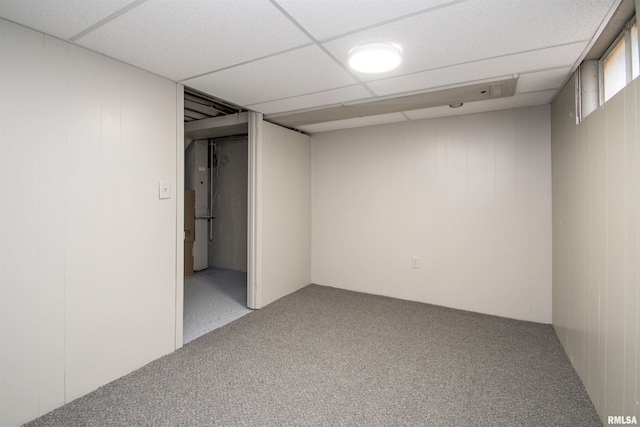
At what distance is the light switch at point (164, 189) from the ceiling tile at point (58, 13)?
3.41 feet

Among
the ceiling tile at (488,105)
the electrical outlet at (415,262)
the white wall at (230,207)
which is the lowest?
the electrical outlet at (415,262)

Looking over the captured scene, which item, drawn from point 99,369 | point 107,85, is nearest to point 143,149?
point 107,85

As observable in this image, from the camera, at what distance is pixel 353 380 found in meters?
2.10

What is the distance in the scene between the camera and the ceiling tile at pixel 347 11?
4.66ft

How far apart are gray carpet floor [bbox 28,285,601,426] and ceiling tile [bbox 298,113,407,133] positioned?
7.29ft

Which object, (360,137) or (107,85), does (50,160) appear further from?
(360,137)

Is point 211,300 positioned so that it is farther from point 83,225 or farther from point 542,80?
point 542,80

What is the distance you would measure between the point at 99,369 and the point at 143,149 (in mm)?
1524

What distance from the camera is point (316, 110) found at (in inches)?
125

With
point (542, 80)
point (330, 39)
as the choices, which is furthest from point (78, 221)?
point (542, 80)

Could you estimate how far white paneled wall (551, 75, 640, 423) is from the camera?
140cm

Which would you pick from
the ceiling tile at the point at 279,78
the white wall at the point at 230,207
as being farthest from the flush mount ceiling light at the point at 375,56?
the white wall at the point at 230,207

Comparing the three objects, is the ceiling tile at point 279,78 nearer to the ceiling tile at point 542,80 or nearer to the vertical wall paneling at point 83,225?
the vertical wall paneling at point 83,225

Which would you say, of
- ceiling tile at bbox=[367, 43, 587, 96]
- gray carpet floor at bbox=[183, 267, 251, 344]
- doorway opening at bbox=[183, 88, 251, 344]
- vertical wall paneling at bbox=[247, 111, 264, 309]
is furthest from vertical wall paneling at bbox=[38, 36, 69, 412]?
doorway opening at bbox=[183, 88, 251, 344]
